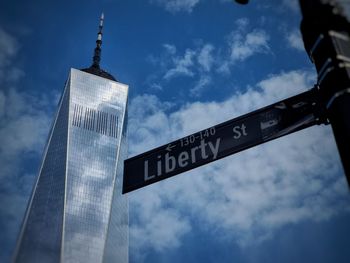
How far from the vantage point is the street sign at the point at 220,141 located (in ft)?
15.6

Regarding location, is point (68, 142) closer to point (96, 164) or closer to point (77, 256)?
point (96, 164)

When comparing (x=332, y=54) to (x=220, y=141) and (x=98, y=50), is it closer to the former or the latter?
(x=220, y=141)

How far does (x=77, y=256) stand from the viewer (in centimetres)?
8712

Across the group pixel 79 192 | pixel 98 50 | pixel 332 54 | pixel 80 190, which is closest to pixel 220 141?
pixel 332 54

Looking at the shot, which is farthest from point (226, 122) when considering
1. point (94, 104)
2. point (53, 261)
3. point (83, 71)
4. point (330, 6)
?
point (83, 71)


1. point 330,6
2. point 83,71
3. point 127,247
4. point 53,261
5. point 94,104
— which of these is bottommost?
point 330,6

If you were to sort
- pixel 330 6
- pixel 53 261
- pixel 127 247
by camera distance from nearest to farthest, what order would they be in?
pixel 330 6 → pixel 53 261 → pixel 127 247

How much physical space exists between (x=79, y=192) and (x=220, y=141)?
301 ft

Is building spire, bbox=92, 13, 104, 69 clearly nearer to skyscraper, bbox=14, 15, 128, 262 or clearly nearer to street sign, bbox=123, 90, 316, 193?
skyscraper, bbox=14, 15, 128, 262

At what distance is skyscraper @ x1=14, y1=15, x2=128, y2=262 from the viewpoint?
87438mm

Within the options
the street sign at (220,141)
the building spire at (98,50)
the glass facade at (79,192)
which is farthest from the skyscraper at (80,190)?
the street sign at (220,141)

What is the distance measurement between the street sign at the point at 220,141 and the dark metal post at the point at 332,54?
0.95 meters

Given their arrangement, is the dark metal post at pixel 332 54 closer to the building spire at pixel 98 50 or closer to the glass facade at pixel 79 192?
the glass facade at pixel 79 192

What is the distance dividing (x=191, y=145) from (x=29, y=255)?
9125cm
